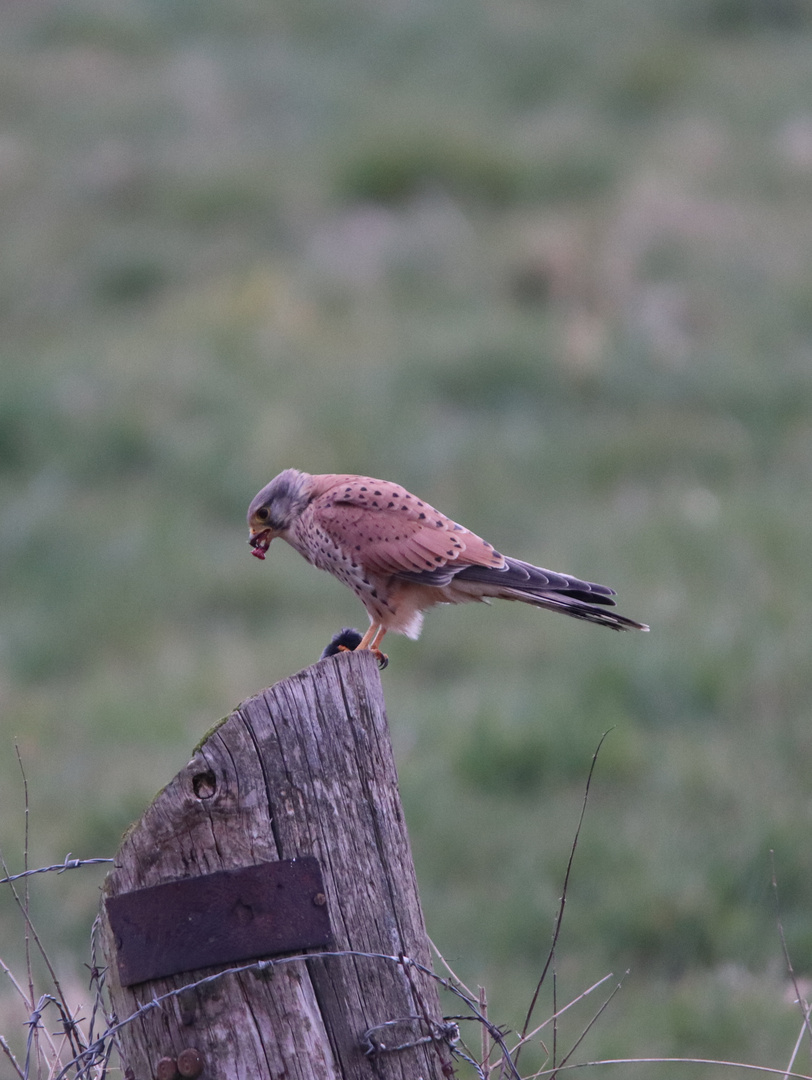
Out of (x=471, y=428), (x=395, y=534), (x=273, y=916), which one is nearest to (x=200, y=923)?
(x=273, y=916)

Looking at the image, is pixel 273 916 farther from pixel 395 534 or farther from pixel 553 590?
pixel 395 534

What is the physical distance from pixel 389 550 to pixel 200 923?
5.22 feet

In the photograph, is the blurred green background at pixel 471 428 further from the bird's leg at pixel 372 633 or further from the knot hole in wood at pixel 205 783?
the knot hole in wood at pixel 205 783

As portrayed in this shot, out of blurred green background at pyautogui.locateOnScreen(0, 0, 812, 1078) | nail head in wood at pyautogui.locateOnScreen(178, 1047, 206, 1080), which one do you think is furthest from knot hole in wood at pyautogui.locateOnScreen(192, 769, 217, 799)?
blurred green background at pyautogui.locateOnScreen(0, 0, 812, 1078)

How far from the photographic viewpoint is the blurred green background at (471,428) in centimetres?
513

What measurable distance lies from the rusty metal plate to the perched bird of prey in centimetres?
142

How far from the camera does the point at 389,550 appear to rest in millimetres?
3668

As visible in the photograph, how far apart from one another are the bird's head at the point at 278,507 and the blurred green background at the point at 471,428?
5.17 feet

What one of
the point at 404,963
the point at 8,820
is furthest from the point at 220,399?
the point at 404,963

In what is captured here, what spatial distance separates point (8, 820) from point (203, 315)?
570cm

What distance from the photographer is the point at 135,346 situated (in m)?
10.3

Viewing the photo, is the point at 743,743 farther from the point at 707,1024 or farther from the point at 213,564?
the point at 213,564

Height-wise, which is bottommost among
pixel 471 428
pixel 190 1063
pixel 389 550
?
pixel 190 1063

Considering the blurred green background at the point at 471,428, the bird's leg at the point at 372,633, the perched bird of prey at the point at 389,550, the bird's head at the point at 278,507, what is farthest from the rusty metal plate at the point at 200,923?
the blurred green background at the point at 471,428
